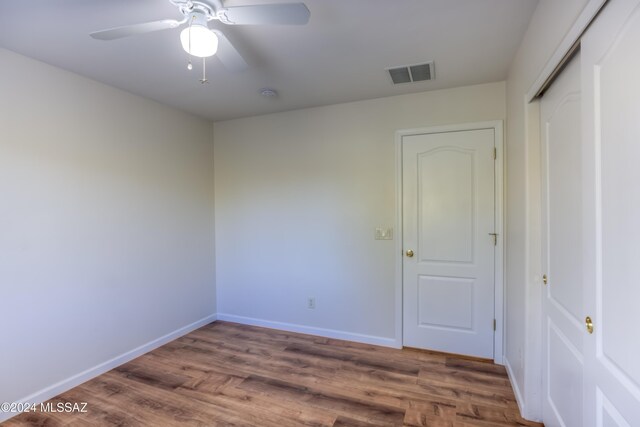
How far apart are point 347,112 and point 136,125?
2.04 meters

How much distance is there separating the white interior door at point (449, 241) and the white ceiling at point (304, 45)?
1.93ft

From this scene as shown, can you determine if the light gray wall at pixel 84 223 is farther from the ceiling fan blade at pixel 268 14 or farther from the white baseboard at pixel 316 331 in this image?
the ceiling fan blade at pixel 268 14

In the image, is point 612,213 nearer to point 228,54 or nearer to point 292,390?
point 228,54

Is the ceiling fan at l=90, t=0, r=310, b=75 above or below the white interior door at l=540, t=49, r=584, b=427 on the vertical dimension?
above

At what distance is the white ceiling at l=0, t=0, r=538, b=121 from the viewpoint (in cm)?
171

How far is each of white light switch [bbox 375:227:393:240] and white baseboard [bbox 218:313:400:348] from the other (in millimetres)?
1000

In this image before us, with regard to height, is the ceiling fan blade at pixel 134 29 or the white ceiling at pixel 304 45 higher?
the white ceiling at pixel 304 45

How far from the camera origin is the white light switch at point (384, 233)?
3.03 m

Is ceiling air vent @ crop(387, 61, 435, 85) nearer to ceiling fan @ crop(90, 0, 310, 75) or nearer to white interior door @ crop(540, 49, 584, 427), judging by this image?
white interior door @ crop(540, 49, 584, 427)

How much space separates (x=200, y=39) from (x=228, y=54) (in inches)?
11.9

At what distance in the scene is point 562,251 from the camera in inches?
61.9

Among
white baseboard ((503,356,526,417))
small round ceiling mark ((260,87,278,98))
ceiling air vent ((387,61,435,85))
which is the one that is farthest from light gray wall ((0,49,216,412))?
white baseboard ((503,356,526,417))

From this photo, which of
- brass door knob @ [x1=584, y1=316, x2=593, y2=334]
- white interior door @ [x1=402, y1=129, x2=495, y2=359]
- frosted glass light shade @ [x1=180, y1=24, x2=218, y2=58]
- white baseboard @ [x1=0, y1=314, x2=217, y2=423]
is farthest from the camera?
white interior door @ [x1=402, y1=129, x2=495, y2=359]

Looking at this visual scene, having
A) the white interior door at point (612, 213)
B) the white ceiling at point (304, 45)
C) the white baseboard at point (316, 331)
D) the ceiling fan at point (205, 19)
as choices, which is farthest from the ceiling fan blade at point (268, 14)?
the white baseboard at point (316, 331)
